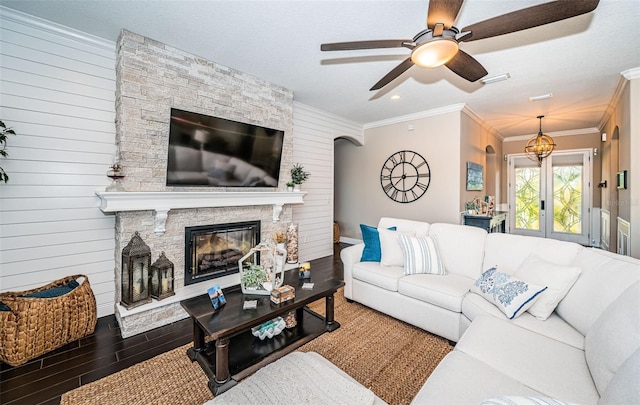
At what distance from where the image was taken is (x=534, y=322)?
1.74 m

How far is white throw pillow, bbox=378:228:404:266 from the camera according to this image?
281 centimetres

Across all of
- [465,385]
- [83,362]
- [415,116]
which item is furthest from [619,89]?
[83,362]

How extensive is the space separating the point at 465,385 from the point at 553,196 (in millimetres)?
7621

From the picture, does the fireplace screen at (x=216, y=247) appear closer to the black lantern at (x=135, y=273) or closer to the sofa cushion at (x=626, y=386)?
the black lantern at (x=135, y=273)

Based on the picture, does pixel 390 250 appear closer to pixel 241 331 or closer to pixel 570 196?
pixel 241 331

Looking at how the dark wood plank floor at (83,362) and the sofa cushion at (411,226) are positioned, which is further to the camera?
the sofa cushion at (411,226)

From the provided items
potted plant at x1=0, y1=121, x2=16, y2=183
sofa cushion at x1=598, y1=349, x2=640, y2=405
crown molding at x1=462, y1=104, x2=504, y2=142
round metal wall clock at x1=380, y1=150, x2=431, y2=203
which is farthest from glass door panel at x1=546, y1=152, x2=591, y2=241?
potted plant at x1=0, y1=121, x2=16, y2=183

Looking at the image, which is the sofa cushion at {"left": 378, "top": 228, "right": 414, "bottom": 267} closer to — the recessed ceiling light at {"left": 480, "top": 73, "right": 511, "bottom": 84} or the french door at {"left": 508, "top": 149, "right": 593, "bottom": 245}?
the recessed ceiling light at {"left": 480, "top": 73, "right": 511, "bottom": 84}

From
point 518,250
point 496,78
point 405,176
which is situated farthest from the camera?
point 405,176

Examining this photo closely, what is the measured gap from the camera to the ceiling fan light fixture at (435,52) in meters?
1.81

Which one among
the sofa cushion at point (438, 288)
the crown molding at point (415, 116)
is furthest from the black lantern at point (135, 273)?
the crown molding at point (415, 116)

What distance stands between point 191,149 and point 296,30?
5.40 ft

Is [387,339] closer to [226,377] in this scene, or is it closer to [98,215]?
[226,377]

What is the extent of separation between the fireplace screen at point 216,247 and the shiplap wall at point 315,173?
1.22 meters
